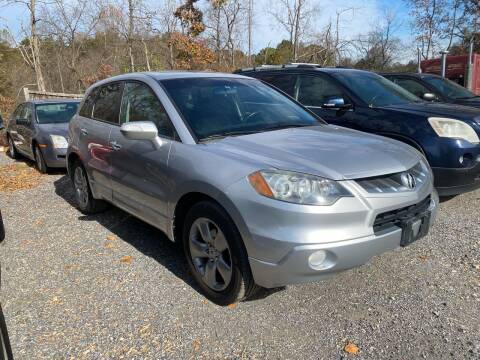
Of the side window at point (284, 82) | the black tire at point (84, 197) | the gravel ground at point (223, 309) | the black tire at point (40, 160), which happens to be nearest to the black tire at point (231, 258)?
the gravel ground at point (223, 309)

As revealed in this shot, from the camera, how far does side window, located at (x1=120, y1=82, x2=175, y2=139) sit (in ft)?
11.5

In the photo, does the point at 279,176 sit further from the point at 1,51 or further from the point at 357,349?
the point at 1,51

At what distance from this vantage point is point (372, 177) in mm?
2748

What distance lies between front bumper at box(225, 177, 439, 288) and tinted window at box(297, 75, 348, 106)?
3.32 meters

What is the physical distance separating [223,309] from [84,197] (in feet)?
9.70

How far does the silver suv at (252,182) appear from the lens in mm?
2564

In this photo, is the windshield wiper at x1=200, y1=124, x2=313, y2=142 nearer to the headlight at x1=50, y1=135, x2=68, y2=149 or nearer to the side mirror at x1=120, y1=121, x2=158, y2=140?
the side mirror at x1=120, y1=121, x2=158, y2=140

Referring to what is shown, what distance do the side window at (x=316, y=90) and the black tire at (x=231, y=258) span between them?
328 cm

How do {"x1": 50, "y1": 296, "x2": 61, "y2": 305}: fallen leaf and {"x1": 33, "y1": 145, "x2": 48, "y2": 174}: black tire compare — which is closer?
{"x1": 50, "y1": 296, "x2": 61, "y2": 305}: fallen leaf

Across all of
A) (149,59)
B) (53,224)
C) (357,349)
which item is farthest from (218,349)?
(149,59)

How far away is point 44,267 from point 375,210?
116 inches

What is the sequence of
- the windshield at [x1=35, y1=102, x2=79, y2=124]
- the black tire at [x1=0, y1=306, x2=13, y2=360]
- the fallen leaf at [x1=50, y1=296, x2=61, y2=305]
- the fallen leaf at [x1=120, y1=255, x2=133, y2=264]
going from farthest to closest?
the windshield at [x1=35, y1=102, x2=79, y2=124], the fallen leaf at [x1=120, y1=255, x2=133, y2=264], the fallen leaf at [x1=50, y1=296, x2=61, y2=305], the black tire at [x1=0, y1=306, x2=13, y2=360]

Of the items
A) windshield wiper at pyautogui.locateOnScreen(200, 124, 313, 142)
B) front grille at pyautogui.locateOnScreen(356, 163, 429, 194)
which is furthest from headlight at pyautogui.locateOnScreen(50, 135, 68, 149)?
front grille at pyautogui.locateOnScreen(356, 163, 429, 194)

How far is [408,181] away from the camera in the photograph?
9.59 feet
